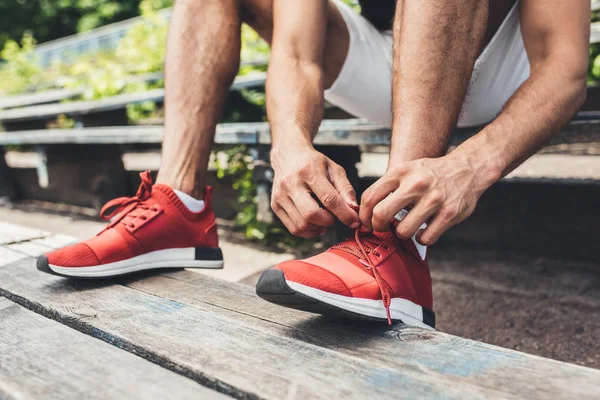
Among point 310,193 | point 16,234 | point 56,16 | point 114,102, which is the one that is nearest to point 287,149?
point 310,193

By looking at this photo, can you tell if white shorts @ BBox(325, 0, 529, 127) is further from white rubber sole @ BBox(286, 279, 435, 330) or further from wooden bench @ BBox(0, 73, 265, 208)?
wooden bench @ BBox(0, 73, 265, 208)

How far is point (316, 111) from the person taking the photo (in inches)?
47.5

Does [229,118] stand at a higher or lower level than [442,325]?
higher

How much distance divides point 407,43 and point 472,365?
24.1 inches

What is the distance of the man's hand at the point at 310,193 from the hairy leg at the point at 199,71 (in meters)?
0.46

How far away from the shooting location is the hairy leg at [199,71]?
1.42 m

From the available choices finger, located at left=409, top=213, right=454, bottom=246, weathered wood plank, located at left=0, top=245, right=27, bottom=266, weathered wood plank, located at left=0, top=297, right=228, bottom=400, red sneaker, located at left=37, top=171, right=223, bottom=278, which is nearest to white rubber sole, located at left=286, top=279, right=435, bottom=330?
finger, located at left=409, top=213, right=454, bottom=246

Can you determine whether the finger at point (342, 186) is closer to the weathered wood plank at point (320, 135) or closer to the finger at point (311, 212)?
the finger at point (311, 212)

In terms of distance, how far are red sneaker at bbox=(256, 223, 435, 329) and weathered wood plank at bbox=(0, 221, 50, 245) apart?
1.17 m

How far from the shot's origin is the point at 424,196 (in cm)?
88

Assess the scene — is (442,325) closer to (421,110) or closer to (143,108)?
(421,110)

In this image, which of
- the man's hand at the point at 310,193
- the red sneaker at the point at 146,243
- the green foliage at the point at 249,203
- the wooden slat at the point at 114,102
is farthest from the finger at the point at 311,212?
the wooden slat at the point at 114,102

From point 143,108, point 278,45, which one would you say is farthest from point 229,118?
point 278,45

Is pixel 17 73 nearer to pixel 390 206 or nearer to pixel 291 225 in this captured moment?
pixel 291 225
